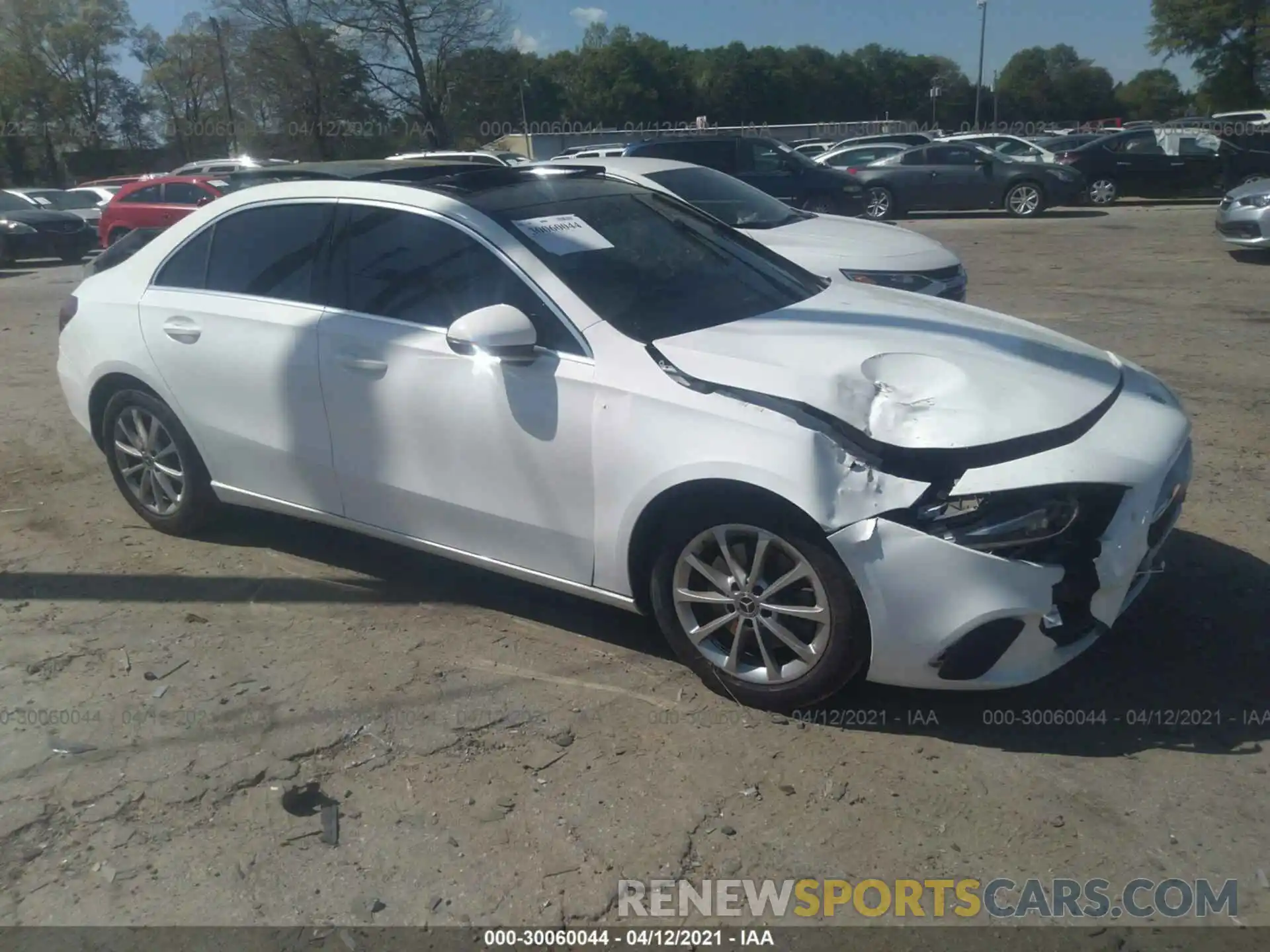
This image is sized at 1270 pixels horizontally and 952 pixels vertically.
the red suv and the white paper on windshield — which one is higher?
the white paper on windshield

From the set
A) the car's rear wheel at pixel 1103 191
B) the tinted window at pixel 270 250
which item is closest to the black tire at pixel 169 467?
the tinted window at pixel 270 250

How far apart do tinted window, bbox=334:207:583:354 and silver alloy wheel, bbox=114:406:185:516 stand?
1.31m

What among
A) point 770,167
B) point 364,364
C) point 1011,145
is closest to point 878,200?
point 1011,145

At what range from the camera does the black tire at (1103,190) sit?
2138cm

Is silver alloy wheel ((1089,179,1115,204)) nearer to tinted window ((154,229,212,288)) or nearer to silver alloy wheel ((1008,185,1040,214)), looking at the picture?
silver alloy wheel ((1008,185,1040,214))

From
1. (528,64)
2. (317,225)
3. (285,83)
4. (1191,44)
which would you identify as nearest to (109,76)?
(285,83)

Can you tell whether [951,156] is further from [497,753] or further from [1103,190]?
[497,753]

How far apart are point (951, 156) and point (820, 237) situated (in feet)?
45.8

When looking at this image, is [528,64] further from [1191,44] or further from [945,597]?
[945,597]

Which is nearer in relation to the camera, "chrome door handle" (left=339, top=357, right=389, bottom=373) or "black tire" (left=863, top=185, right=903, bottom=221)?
"chrome door handle" (left=339, top=357, right=389, bottom=373)

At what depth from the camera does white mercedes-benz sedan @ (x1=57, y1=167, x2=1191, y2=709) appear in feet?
10.1

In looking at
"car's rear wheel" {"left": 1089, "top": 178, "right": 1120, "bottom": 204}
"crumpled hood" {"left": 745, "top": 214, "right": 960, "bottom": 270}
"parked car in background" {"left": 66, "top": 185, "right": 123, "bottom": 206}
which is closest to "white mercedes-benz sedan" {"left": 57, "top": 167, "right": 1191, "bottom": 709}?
"crumpled hood" {"left": 745, "top": 214, "right": 960, "bottom": 270}

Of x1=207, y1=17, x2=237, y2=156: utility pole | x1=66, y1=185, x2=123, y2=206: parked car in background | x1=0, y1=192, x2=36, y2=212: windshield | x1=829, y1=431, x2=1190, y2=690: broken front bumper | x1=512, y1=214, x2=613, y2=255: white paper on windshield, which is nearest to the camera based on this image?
x1=829, y1=431, x2=1190, y2=690: broken front bumper

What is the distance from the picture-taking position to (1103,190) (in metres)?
21.5
